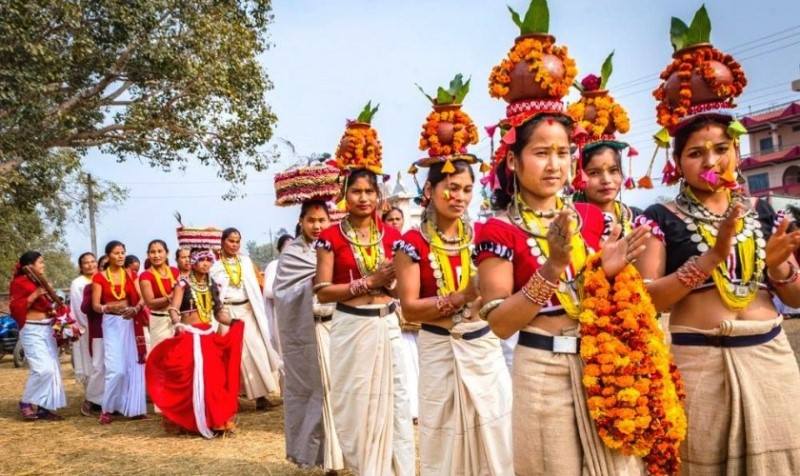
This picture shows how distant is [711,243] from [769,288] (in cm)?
37

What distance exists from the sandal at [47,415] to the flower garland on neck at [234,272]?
323 centimetres

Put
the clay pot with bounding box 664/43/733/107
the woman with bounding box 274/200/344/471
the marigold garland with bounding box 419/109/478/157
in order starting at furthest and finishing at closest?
the woman with bounding box 274/200/344/471 → the marigold garland with bounding box 419/109/478/157 → the clay pot with bounding box 664/43/733/107

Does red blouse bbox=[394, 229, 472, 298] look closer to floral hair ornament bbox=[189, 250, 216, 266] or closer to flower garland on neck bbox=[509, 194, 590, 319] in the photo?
flower garland on neck bbox=[509, 194, 590, 319]

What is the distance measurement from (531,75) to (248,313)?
314 inches

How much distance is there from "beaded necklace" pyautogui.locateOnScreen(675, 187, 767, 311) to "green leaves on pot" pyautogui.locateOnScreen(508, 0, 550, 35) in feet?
3.30

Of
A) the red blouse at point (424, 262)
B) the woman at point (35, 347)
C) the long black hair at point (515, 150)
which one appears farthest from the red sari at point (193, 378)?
the long black hair at point (515, 150)

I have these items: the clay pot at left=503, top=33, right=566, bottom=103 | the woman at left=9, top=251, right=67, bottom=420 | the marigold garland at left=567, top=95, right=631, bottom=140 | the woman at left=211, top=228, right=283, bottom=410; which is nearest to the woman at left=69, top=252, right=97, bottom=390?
the woman at left=9, top=251, right=67, bottom=420

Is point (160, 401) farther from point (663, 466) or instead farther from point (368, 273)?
point (663, 466)

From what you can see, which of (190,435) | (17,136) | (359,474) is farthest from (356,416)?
(17,136)

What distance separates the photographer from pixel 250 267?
10602 mm

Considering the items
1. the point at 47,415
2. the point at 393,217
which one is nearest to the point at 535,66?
the point at 393,217

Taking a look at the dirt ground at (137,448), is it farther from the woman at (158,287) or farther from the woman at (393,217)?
the woman at (393,217)

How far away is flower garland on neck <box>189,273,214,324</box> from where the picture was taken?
9055 mm

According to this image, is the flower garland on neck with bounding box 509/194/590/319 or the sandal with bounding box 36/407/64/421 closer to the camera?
the flower garland on neck with bounding box 509/194/590/319
